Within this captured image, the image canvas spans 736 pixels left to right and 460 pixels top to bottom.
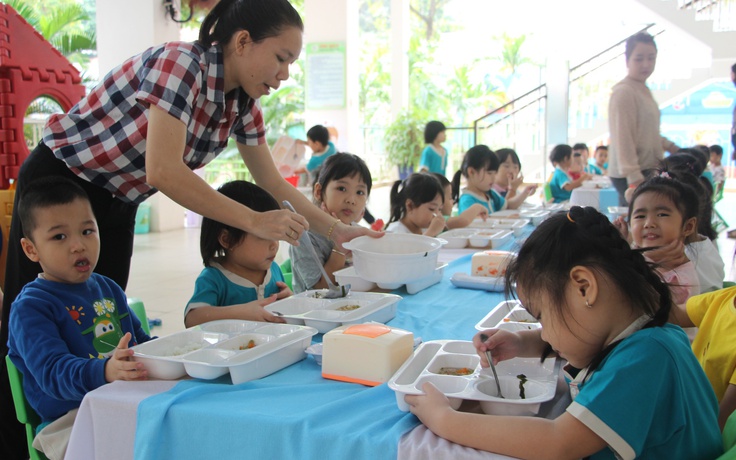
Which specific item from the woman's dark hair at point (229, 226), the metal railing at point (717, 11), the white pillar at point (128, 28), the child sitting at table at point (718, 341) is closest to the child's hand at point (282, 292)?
the woman's dark hair at point (229, 226)

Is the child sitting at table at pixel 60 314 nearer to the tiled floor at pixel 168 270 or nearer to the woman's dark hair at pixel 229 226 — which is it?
the woman's dark hair at pixel 229 226

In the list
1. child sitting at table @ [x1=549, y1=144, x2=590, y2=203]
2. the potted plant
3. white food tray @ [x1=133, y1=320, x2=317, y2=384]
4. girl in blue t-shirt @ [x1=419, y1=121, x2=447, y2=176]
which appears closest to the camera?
white food tray @ [x1=133, y1=320, x2=317, y2=384]

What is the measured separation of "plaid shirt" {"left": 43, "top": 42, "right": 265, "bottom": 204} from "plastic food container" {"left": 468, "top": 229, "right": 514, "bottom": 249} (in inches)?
52.3

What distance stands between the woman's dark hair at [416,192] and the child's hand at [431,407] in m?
1.95

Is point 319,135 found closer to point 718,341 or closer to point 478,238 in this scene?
point 478,238

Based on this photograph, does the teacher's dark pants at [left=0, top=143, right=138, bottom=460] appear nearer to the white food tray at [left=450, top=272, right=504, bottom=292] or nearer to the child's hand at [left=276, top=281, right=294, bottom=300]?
the child's hand at [left=276, top=281, right=294, bottom=300]

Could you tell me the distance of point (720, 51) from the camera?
9328mm

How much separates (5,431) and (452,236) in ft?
5.98

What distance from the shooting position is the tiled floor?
3.89 m

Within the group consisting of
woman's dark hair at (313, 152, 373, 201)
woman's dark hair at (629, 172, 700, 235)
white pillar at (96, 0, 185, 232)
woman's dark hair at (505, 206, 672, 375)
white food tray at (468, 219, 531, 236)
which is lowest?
white food tray at (468, 219, 531, 236)

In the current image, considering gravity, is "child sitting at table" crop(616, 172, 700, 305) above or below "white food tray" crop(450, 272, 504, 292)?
above

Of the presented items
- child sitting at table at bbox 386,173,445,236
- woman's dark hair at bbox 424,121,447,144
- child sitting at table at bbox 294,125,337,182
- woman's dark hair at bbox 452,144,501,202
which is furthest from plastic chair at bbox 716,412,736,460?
woman's dark hair at bbox 424,121,447,144

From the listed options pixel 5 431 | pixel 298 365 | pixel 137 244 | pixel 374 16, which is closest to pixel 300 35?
pixel 298 365

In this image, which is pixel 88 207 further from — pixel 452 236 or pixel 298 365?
pixel 452 236
